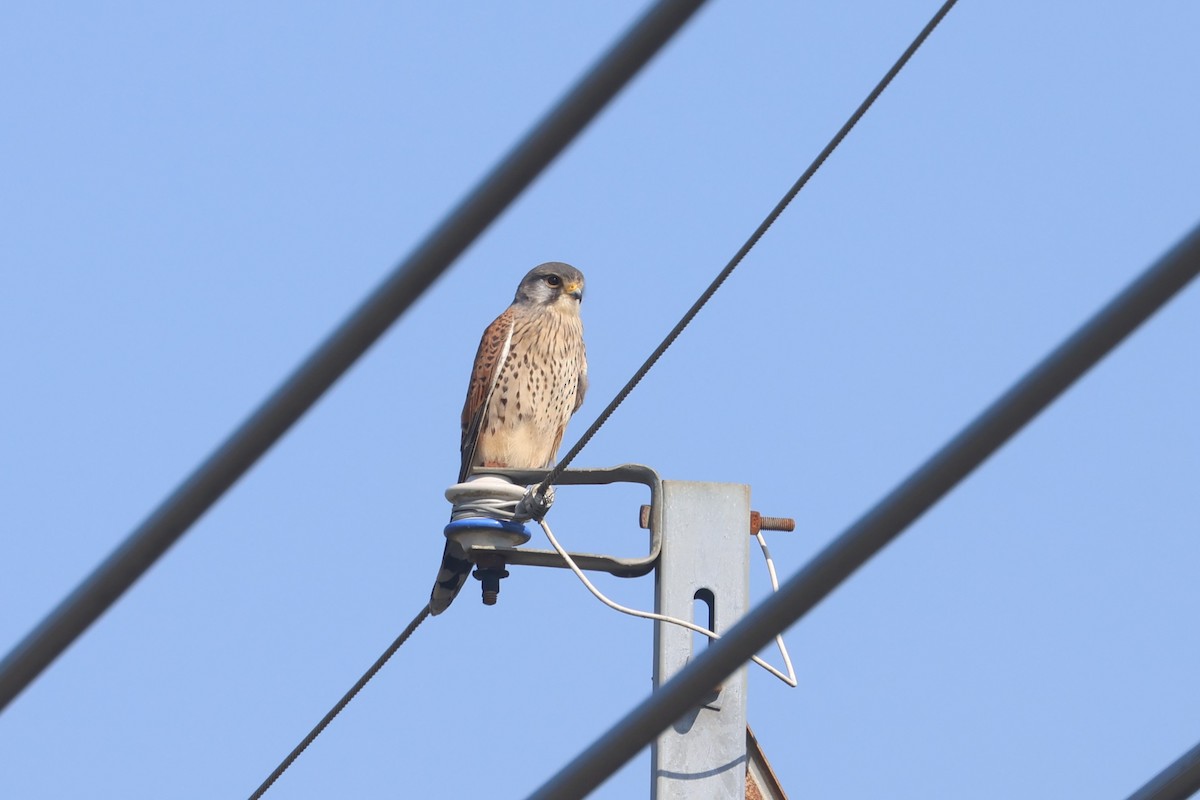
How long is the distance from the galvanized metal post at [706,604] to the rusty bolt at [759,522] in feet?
0.33

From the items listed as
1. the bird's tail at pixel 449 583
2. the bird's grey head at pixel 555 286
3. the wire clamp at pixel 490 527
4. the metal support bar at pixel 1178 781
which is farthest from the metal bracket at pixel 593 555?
the bird's grey head at pixel 555 286

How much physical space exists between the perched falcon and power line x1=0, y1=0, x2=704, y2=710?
22.9 feet

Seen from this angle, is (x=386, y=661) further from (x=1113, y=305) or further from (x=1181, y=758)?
(x=1113, y=305)

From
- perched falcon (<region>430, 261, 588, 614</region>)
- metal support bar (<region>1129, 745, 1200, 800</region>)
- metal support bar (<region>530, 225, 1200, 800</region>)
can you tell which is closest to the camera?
metal support bar (<region>530, 225, 1200, 800</region>)

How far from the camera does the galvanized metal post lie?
194 inches

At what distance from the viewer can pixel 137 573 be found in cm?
213

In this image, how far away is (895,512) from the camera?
1.87 meters

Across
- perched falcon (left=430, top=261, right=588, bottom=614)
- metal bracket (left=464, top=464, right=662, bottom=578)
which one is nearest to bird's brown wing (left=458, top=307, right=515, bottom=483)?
perched falcon (left=430, top=261, right=588, bottom=614)

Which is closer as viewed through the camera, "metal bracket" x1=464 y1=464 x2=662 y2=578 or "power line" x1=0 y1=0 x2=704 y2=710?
"power line" x1=0 y1=0 x2=704 y2=710

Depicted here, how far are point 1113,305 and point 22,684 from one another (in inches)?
53.6

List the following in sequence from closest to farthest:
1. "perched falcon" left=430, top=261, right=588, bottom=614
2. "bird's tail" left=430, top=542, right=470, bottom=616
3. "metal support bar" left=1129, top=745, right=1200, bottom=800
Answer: "metal support bar" left=1129, top=745, right=1200, bottom=800
"bird's tail" left=430, top=542, right=470, bottom=616
"perched falcon" left=430, top=261, right=588, bottom=614

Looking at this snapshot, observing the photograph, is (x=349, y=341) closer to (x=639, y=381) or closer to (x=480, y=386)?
(x=639, y=381)

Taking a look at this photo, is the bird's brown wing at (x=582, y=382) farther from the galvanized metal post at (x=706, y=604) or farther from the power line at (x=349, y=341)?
the power line at (x=349, y=341)

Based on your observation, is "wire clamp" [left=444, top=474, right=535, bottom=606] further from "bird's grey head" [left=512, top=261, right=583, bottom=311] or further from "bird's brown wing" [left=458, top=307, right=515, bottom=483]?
"bird's grey head" [left=512, top=261, right=583, bottom=311]
